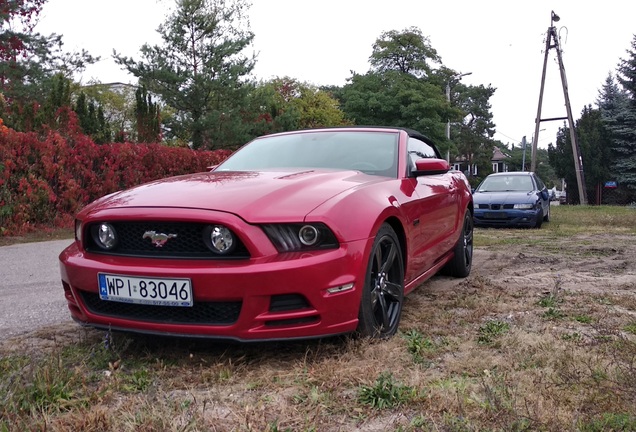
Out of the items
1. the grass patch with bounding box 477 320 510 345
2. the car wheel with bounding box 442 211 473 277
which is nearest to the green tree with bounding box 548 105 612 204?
the car wheel with bounding box 442 211 473 277

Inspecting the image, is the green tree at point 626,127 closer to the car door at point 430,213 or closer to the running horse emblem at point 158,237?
the car door at point 430,213

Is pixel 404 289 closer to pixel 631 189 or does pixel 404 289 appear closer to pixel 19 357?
pixel 19 357

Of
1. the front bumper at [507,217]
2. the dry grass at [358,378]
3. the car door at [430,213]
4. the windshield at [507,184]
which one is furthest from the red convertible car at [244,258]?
the windshield at [507,184]

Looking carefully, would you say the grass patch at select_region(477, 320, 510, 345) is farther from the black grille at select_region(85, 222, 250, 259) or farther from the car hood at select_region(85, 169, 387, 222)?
the black grille at select_region(85, 222, 250, 259)

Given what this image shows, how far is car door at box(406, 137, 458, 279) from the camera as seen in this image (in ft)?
12.0

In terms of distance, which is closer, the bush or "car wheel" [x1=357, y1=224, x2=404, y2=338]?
"car wheel" [x1=357, y1=224, x2=404, y2=338]

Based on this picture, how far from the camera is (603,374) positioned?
2318 mm

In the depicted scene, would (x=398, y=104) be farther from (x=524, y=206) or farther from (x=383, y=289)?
(x=383, y=289)

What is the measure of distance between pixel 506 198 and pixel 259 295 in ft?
34.8

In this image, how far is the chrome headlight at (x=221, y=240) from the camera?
8.31 feet

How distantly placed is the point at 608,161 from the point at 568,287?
3398cm

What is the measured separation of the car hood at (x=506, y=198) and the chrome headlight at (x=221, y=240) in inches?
412

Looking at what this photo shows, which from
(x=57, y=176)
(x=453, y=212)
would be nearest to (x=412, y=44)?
(x=57, y=176)

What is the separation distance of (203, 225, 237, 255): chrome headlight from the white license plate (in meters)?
0.20
